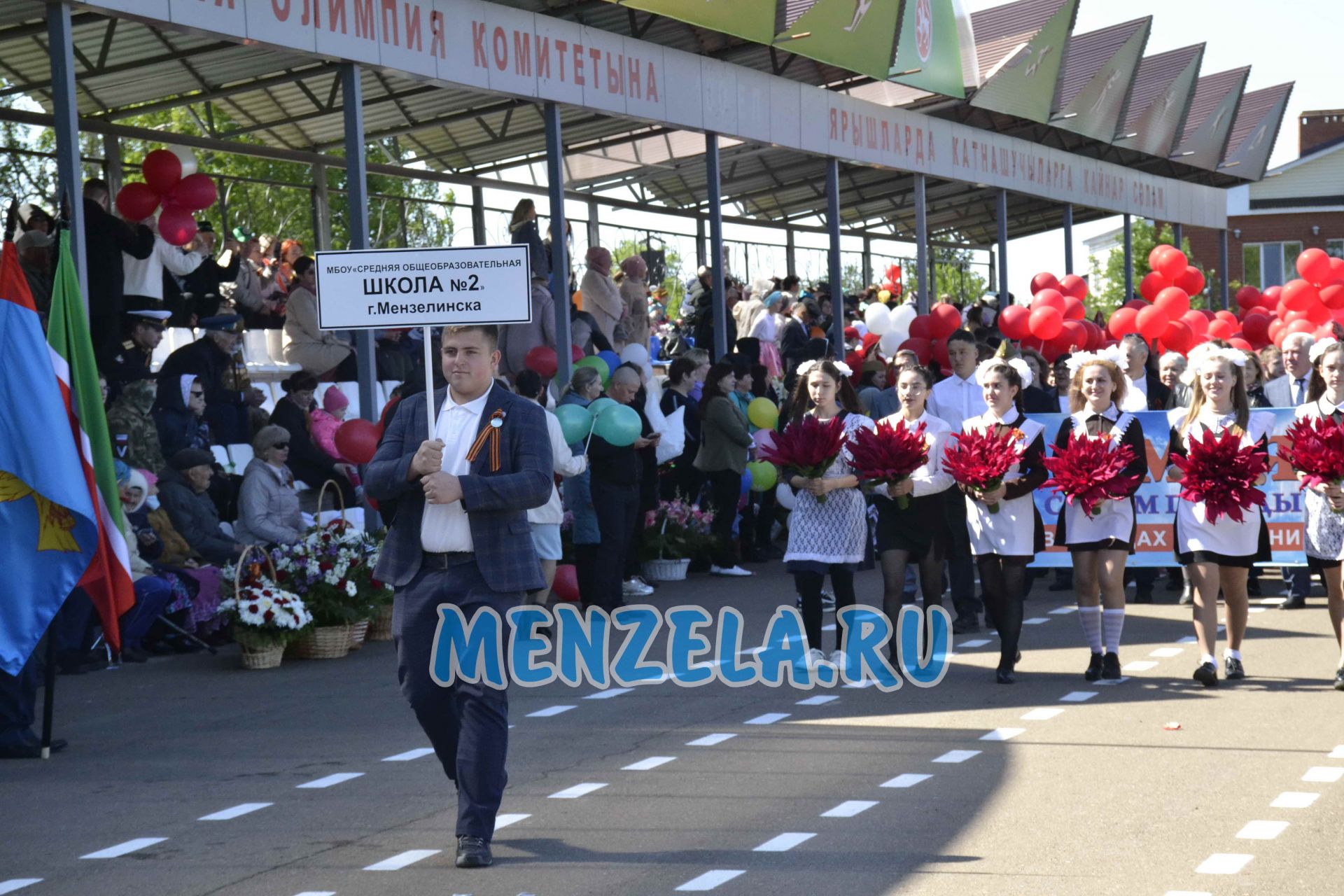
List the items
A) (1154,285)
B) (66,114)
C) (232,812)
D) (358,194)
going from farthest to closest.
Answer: (1154,285) < (358,194) < (66,114) < (232,812)

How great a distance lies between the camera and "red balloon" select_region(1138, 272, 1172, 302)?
969 inches

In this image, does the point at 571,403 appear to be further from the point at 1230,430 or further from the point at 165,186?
the point at 1230,430

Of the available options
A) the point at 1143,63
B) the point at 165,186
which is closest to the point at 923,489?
the point at 165,186

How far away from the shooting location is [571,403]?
46.5 feet

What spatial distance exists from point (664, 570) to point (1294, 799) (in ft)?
31.9

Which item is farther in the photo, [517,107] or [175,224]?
[517,107]

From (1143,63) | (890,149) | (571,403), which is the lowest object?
(571,403)

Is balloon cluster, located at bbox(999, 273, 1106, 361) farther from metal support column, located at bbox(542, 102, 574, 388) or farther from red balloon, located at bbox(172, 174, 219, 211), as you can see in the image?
red balloon, located at bbox(172, 174, 219, 211)

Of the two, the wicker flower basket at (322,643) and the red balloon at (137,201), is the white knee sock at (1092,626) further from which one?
the red balloon at (137,201)

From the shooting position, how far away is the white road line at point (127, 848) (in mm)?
6906

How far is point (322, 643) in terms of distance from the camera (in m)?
12.4

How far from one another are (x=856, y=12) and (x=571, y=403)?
8.35m

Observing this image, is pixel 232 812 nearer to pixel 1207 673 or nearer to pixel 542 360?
pixel 1207 673

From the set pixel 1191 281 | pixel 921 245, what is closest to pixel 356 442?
pixel 921 245
